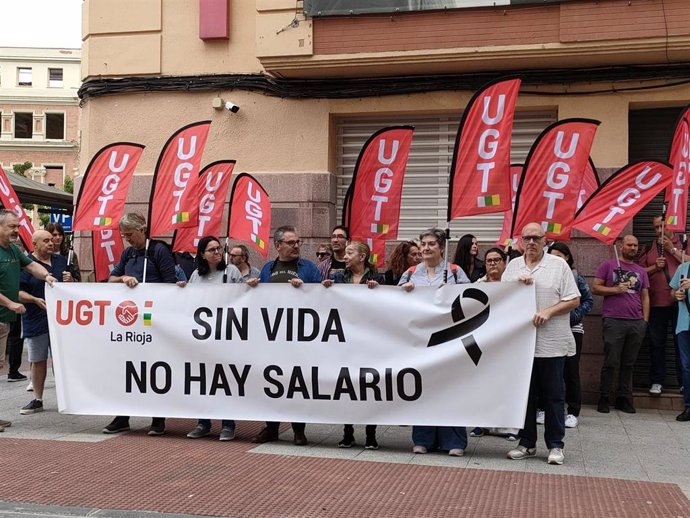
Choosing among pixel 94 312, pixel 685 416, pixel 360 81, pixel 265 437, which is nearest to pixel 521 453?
pixel 265 437

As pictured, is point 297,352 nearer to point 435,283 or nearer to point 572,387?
point 435,283

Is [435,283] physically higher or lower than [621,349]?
higher

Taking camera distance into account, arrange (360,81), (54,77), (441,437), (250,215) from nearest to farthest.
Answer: (441,437) < (250,215) < (360,81) < (54,77)

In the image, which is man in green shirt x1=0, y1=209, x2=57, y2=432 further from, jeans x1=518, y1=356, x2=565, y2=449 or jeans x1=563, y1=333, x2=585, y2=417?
jeans x1=563, y1=333, x2=585, y2=417

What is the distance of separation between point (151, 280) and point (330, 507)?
11.3 ft

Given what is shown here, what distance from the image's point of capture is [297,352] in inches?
300

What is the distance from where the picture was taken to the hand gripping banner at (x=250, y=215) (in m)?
9.69

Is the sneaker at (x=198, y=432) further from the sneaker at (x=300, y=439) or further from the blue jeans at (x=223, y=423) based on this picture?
the sneaker at (x=300, y=439)

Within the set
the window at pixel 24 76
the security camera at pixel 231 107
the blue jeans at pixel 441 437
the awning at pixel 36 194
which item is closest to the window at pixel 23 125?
the window at pixel 24 76

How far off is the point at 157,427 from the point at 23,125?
73.6 meters

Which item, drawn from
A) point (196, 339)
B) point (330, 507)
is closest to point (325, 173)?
point (196, 339)

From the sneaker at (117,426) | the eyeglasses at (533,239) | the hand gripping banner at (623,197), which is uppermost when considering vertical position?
the hand gripping banner at (623,197)

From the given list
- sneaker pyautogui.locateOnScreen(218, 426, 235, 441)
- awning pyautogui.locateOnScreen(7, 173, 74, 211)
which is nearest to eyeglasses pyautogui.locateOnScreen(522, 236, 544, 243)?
sneaker pyautogui.locateOnScreen(218, 426, 235, 441)

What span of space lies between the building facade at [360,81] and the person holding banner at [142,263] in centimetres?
336
